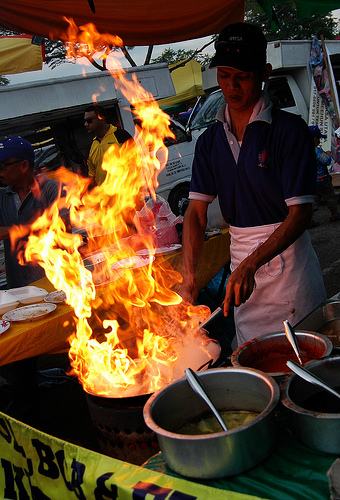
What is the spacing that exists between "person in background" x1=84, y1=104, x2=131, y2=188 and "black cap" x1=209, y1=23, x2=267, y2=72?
16.5 ft

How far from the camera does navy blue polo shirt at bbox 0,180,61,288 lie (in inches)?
163

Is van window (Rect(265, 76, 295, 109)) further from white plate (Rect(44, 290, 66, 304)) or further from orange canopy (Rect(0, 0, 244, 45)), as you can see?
white plate (Rect(44, 290, 66, 304))

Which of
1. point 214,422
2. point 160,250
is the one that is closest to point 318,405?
point 214,422

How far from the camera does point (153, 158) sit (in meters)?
10.2

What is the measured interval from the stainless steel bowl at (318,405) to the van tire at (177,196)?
9.00 metres

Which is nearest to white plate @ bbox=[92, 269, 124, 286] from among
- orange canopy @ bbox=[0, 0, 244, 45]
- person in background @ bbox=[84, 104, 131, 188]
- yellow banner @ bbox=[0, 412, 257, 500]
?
yellow banner @ bbox=[0, 412, 257, 500]

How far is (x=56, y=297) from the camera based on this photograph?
12.0 feet

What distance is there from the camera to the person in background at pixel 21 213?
3893 mm

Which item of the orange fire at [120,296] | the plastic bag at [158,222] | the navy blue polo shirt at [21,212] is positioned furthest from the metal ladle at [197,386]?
the plastic bag at [158,222]

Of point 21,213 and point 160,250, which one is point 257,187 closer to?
point 160,250

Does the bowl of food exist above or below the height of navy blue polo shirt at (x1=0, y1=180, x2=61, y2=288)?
below

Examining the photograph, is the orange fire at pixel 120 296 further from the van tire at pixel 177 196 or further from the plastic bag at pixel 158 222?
the van tire at pixel 177 196

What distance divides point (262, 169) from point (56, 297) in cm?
201

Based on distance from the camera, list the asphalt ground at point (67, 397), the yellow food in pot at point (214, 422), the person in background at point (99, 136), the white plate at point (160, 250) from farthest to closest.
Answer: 1. the person in background at point (99, 136)
2. the white plate at point (160, 250)
3. the asphalt ground at point (67, 397)
4. the yellow food in pot at point (214, 422)
